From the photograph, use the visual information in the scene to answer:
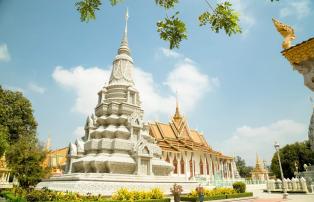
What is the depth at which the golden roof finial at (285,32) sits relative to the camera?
17.0 ft

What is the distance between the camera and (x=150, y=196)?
13.7 metres

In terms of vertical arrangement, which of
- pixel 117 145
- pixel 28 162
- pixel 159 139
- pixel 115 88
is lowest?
pixel 28 162

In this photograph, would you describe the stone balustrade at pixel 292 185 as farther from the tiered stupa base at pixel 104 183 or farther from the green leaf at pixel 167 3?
the green leaf at pixel 167 3

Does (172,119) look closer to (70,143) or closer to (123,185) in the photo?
(70,143)

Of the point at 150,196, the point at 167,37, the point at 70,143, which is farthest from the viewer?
the point at 70,143

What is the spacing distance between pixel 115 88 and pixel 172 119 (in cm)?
2527

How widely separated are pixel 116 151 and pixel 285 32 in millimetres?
16121

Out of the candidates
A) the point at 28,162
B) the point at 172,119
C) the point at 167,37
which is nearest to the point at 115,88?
the point at 28,162

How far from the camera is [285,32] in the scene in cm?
540

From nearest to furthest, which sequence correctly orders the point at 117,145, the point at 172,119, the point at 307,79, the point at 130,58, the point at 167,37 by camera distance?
Result: the point at 307,79, the point at 167,37, the point at 117,145, the point at 130,58, the point at 172,119

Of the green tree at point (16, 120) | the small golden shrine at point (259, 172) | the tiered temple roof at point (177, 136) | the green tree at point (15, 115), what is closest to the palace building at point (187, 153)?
the tiered temple roof at point (177, 136)

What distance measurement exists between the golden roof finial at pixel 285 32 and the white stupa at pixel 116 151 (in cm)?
1368

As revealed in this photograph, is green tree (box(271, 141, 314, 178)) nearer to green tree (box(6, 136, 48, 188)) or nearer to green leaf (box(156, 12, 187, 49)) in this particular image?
green tree (box(6, 136, 48, 188))

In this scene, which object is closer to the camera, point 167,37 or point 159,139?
point 167,37
